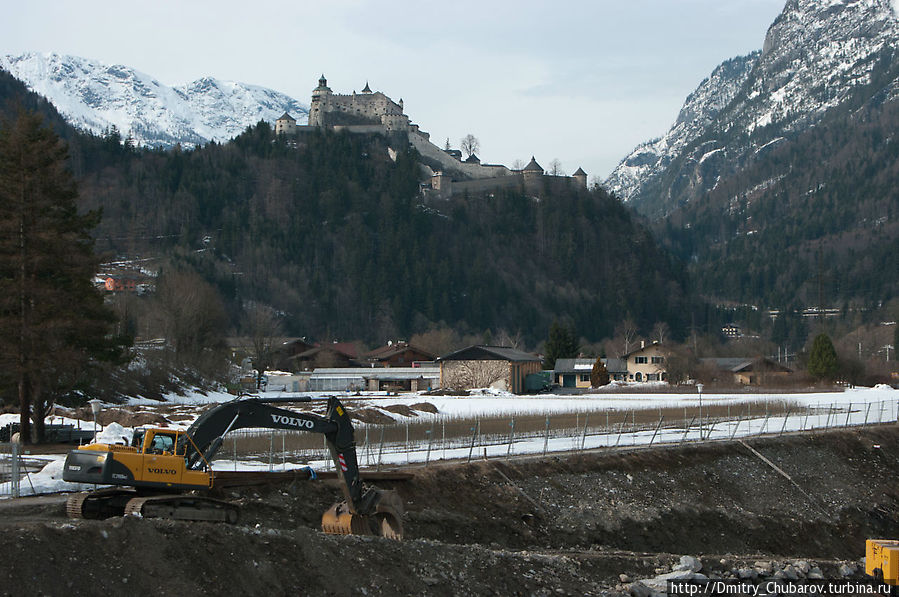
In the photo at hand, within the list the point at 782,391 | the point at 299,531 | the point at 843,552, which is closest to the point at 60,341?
the point at 299,531

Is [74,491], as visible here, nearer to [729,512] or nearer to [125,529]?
[125,529]

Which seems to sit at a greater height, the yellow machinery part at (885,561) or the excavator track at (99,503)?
the excavator track at (99,503)

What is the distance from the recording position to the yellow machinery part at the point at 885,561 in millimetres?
25906

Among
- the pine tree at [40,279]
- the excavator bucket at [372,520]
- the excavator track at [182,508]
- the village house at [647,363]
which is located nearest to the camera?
the excavator track at [182,508]

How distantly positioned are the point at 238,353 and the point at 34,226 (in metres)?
95.1

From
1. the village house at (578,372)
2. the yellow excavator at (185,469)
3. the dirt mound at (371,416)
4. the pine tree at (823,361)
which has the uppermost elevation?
the yellow excavator at (185,469)

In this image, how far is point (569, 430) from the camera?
50375 millimetres

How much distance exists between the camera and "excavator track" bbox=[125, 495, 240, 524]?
20016mm

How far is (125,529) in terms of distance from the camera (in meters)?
18.5

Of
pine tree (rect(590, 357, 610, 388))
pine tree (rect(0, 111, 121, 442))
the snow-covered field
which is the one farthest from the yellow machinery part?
pine tree (rect(590, 357, 610, 388))

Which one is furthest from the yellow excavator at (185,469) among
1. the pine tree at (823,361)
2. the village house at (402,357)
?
the village house at (402,357)

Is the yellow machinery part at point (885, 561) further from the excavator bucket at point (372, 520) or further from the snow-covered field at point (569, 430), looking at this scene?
the snow-covered field at point (569, 430)

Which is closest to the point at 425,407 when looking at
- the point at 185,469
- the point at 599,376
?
the point at 599,376

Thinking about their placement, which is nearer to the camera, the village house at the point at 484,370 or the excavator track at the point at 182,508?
the excavator track at the point at 182,508
